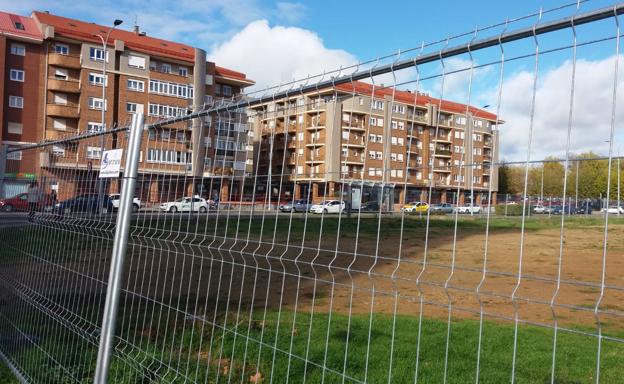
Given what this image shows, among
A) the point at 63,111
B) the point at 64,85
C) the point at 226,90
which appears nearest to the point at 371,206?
the point at 63,111

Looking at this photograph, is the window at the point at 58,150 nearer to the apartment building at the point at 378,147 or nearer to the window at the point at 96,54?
the apartment building at the point at 378,147

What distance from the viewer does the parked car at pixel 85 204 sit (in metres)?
4.21

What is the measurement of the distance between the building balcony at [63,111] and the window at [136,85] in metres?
5.08

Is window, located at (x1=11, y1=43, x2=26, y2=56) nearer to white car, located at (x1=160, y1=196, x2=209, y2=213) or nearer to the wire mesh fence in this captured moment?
the wire mesh fence

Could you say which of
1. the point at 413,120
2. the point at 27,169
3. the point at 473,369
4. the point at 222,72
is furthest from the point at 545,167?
the point at 222,72

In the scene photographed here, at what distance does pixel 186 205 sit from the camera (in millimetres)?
3744

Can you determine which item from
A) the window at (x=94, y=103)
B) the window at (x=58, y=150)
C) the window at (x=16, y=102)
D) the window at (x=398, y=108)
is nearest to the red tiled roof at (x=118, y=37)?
the window at (x=94, y=103)

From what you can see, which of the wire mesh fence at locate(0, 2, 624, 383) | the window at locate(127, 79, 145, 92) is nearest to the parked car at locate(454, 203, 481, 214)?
the wire mesh fence at locate(0, 2, 624, 383)

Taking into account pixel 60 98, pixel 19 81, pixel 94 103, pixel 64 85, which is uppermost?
pixel 64 85

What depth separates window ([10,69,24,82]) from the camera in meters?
44.6

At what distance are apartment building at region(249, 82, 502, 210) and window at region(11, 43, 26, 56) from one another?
4914 cm

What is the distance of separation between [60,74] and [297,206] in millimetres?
49499

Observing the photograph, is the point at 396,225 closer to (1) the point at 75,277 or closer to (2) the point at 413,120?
(2) the point at 413,120

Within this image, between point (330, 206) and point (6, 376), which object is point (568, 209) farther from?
point (6, 376)
